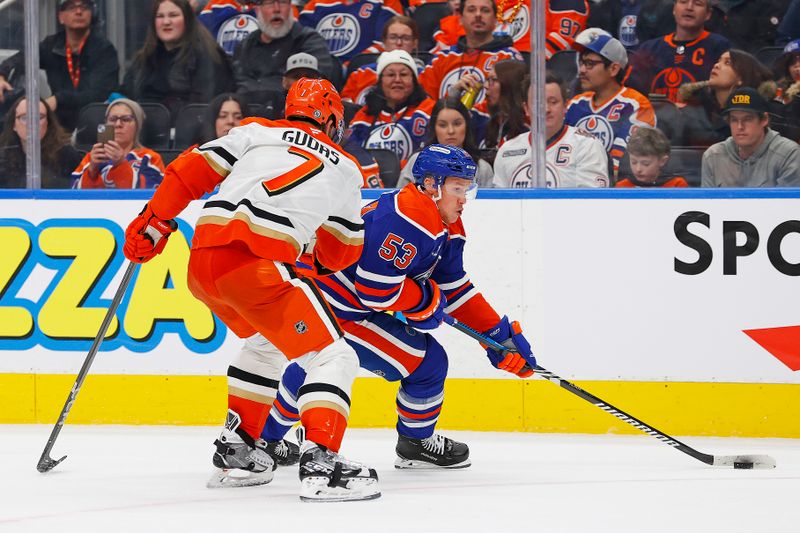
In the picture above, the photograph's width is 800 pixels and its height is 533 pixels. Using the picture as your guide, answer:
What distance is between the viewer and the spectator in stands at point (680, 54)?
477 centimetres

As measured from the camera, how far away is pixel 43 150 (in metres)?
5.15

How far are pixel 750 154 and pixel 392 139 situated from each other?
143 cm

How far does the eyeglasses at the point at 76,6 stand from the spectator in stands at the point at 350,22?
94 cm

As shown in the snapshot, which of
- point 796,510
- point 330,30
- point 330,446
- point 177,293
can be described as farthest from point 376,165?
point 796,510

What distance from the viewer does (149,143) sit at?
203 inches

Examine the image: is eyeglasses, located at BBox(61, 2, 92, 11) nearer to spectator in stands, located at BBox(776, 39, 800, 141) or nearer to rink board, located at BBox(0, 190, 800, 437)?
rink board, located at BBox(0, 190, 800, 437)

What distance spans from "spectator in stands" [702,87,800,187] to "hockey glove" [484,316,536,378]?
1154mm

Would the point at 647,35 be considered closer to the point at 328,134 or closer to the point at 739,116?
the point at 739,116

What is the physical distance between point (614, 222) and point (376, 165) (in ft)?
3.32

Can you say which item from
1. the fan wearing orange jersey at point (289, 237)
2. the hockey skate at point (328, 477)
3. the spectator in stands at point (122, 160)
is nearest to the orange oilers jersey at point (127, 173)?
the spectator in stands at point (122, 160)

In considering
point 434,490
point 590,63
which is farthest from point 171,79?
point 434,490

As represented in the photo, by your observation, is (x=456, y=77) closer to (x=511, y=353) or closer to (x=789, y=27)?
(x=789, y=27)

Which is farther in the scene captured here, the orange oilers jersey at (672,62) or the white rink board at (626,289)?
the orange oilers jersey at (672,62)

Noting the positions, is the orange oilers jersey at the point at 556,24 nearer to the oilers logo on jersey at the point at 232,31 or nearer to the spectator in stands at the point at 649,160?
the spectator in stands at the point at 649,160
